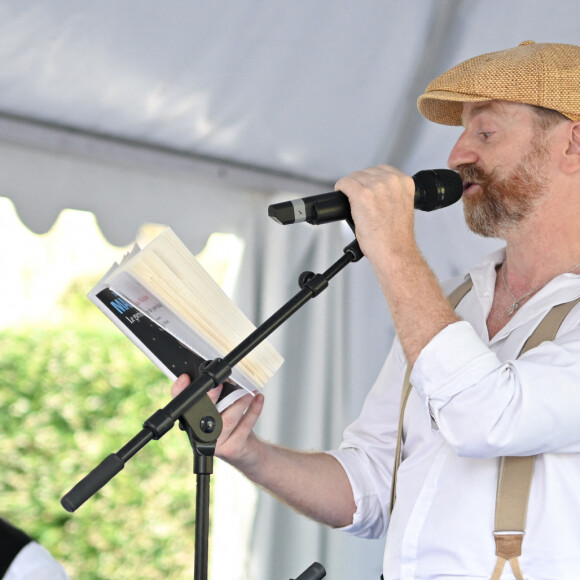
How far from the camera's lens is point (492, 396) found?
1183 mm

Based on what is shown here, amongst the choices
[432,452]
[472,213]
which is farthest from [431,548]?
[472,213]

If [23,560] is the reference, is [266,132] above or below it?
above

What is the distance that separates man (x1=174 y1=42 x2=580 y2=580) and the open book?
0.63 feet

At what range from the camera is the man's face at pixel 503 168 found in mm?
1510

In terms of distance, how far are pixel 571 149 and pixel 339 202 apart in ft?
2.00

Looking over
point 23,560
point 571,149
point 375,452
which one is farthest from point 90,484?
point 571,149

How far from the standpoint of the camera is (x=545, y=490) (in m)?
1.29

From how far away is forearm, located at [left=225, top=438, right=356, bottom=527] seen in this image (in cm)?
154

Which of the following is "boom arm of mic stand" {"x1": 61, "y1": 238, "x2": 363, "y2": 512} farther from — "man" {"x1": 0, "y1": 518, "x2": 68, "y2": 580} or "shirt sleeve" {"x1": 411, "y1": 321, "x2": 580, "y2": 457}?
"shirt sleeve" {"x1": 411, "y1": 321, "x2": 580, "y2": 457}

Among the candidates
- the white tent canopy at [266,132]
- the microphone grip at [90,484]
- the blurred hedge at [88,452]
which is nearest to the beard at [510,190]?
the white tent canopy at [266,132]

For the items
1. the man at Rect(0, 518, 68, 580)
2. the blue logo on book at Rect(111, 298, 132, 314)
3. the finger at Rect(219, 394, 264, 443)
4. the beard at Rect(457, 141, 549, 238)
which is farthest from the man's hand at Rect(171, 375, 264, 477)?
the beard at Rect(457, 141, 549, 238)

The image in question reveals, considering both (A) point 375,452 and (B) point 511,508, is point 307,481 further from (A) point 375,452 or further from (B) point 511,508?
(B) point 511,508

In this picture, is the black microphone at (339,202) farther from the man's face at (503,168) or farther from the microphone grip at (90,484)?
the microphone grip at (90,484)

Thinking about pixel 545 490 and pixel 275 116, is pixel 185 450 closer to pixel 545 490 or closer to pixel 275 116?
pixel 275 116
